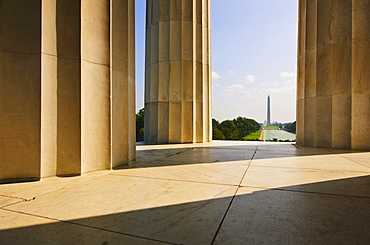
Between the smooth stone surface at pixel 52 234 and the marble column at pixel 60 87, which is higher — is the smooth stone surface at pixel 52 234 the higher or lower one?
the lower one

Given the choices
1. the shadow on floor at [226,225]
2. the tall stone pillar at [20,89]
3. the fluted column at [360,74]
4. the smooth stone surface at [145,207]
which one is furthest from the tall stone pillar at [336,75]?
the tall stone pillar at [20,89]

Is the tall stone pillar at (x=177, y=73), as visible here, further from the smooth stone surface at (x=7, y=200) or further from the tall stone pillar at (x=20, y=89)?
the smooth stone surface at (x=7, y=200)

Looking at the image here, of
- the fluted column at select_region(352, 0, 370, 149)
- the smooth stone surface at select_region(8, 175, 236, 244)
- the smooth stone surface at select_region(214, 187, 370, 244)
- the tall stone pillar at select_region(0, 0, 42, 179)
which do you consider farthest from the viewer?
the fluted column at select_region(352, 0, 370, 149)

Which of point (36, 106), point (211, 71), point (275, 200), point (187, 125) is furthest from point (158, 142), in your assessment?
point (275, 200)

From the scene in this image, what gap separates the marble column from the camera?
4.80 meters

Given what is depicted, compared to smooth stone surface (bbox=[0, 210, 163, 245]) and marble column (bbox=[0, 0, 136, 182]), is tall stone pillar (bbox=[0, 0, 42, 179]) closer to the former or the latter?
marble column (bbox=[0, 0, 136, 182])

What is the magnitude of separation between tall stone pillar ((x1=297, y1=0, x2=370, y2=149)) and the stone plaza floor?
22.3 ft

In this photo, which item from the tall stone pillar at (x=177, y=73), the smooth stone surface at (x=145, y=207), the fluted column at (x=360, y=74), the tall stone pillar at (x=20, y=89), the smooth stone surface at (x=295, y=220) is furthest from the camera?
the tall stone pillar at (x=177, y=73)

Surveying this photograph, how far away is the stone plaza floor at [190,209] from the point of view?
238cm

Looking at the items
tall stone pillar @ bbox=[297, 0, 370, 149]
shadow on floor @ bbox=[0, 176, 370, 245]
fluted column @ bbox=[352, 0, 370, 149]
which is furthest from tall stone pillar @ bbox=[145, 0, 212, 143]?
shadow on floor @ bbox=[0, 176, 370, 245]

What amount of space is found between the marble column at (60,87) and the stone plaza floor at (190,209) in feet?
2.12

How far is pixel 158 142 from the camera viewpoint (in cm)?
1384

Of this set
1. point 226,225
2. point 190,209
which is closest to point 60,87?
point 190,209

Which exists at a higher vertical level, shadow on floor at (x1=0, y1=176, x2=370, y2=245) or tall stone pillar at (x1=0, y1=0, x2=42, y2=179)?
tall stone pillar at (x1=0, y1=0, x2=42, y2=179)
